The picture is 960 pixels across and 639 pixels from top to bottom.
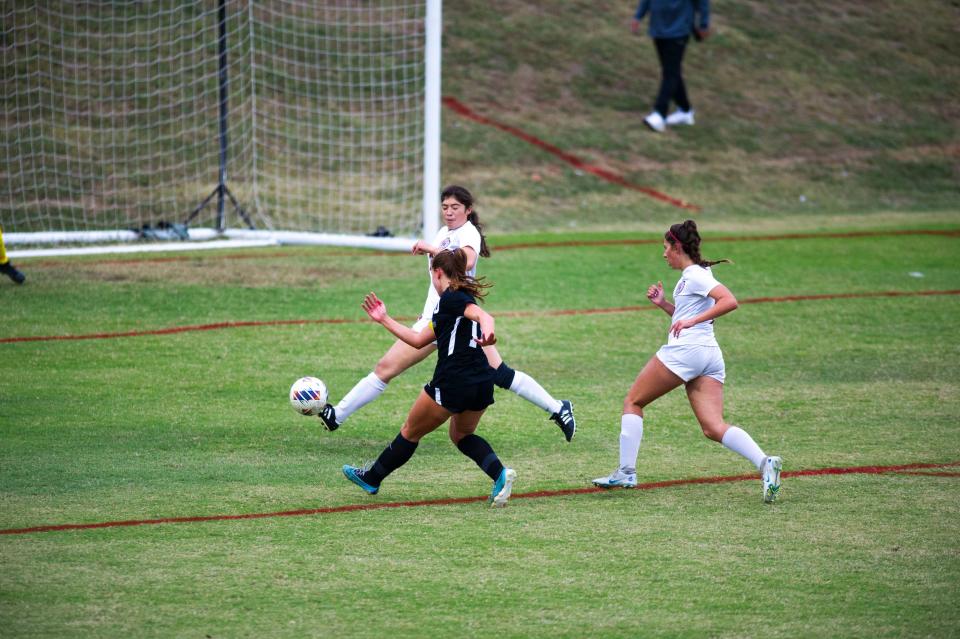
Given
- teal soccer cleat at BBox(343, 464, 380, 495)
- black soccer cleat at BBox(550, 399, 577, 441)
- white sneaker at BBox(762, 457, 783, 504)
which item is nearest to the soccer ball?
teal soccer cleat at BBox(343, 464, 380, 495)

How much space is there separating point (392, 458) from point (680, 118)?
18161 millimetres

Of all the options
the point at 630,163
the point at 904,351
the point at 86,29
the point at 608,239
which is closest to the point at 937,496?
the point at 904,351

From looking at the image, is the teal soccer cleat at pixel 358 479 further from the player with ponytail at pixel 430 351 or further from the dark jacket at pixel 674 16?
the dark jacket at pixel 674 16

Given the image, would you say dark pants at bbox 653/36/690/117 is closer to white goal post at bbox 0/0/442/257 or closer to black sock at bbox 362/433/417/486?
white goal post at bbox 0/0/442/257

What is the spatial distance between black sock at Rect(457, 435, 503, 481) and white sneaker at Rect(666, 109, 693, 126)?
17936 millimetres

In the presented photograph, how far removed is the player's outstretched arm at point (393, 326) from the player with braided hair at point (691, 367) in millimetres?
1401

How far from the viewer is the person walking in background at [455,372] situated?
710 centimetres

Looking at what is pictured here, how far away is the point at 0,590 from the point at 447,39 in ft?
70.9

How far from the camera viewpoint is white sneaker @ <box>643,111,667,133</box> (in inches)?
940

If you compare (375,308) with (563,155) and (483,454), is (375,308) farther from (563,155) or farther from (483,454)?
(563,155)

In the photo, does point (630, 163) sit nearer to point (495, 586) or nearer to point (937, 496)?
point (937, 496)

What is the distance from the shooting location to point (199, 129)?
20141 mm

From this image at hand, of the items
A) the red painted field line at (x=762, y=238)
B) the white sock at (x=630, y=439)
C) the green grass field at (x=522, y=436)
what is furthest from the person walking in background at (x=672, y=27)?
the white sock at (x=630, y=439)

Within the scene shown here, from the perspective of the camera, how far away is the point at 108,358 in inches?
438
